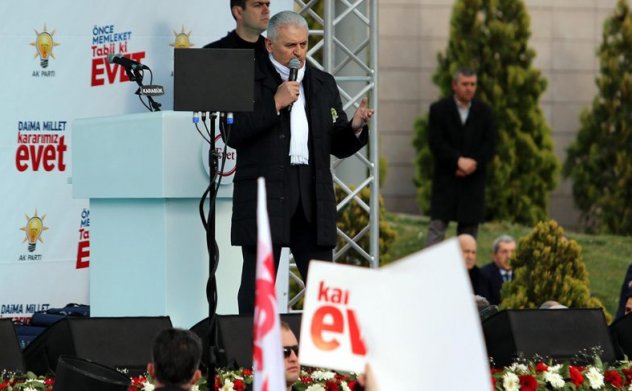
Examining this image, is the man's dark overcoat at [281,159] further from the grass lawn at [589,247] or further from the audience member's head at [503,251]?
the grass lawn at [589,247]

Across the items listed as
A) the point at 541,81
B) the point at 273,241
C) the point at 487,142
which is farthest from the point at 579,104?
the point at 273,241

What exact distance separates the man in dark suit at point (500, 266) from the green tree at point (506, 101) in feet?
20.9

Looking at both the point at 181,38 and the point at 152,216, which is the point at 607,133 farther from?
the point at 152,216

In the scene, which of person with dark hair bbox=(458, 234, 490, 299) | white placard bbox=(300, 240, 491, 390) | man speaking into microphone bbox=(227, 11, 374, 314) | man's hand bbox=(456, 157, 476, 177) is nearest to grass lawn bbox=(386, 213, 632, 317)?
man's hand bbox=(456, 157, 476, 177)

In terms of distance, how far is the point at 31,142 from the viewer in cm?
997

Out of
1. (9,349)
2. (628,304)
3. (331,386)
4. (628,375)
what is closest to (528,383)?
(628,375)

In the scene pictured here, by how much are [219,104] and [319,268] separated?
285cm

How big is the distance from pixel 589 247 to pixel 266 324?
13.8 meters

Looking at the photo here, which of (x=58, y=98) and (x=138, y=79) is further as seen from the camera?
(x=58, y=98)

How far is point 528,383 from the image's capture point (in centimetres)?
765

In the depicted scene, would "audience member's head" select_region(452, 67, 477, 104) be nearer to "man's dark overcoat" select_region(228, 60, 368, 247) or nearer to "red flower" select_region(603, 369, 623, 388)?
"man's dark overcoat" select_region(228, 60, 368, 247)

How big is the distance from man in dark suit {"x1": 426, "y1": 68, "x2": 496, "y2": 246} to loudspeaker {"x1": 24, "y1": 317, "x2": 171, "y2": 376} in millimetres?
6599

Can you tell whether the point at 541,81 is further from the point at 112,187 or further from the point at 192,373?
the point at 192,373

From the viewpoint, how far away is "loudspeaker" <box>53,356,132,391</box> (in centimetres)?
655
